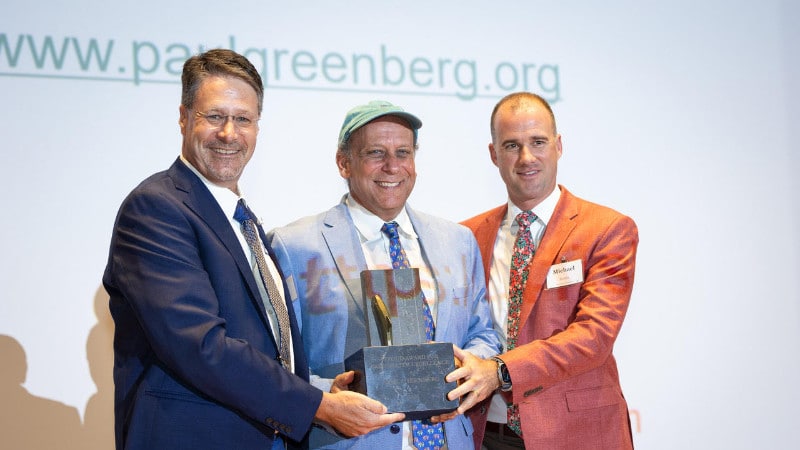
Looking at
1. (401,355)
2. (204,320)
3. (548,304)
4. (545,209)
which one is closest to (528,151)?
(545,209)

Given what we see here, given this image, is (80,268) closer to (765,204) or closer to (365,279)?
(365,279)

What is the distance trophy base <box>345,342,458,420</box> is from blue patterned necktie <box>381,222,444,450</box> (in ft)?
0.50

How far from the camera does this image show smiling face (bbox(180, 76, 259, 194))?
2471mm

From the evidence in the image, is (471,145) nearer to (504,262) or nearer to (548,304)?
(504,262)

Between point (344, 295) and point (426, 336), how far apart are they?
0.29 m

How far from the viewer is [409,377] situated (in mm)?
2418

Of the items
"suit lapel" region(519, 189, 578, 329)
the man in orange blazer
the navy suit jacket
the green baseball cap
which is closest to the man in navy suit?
the navy suit jacket

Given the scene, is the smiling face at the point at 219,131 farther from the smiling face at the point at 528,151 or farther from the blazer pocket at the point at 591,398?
the blazer pocket at the point at 591,398

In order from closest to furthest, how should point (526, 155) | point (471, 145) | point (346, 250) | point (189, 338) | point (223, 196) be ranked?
point (189, 338) → point (223, 196) → point (346, 250) → point (526, 155) → point (471, 145)

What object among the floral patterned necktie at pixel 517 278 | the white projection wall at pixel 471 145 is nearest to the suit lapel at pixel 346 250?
the floral patterned necktie at pixel 517 278

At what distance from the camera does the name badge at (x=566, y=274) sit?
3061 millimetres

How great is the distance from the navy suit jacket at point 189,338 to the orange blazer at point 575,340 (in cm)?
88

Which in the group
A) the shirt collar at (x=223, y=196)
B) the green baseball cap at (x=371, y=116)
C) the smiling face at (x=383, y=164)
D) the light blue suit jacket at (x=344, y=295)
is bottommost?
the light blue suit jacket at (x=344, y=295)

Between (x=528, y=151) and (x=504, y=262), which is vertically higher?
(x=528, y=151)
